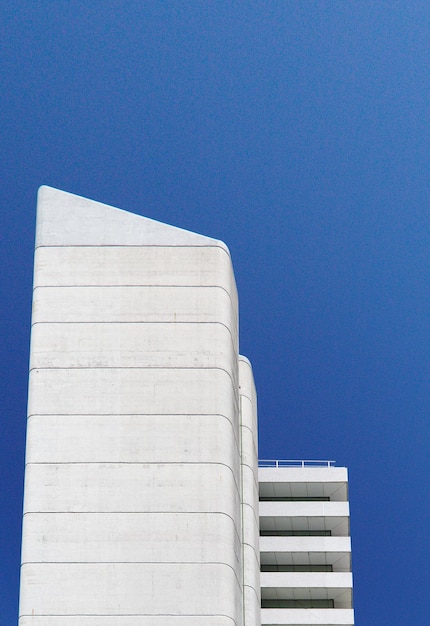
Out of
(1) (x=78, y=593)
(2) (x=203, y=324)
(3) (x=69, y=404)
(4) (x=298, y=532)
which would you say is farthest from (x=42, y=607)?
(4) (x=298, y=532)

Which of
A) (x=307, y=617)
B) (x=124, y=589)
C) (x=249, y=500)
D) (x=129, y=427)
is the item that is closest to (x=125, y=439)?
(x=129, y=427)

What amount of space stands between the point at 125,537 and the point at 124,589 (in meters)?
1.87

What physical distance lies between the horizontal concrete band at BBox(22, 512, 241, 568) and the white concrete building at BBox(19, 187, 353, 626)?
0.04 meters

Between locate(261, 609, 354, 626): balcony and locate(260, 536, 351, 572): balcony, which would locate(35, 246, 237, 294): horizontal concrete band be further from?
locate(261, 609, 354, 626): balcony

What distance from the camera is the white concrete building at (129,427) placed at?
46.9 metres

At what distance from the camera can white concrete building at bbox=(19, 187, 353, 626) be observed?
46875mm

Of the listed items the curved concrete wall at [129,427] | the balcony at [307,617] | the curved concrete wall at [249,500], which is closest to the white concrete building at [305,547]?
the balcony at [307,617]

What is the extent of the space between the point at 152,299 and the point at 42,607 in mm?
12329

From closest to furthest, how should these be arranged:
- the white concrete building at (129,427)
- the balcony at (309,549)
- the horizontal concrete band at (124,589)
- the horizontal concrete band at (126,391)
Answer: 1. the horizontal concrete band at (124,589)
2. the white concrete building at (129,427)
3. the horizontal concrete band at (126,391)
4. the balcony at (309,549)

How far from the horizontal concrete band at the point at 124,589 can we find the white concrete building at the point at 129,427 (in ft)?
0.14

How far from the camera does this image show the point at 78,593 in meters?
46.7

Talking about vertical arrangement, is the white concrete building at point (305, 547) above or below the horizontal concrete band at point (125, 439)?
above

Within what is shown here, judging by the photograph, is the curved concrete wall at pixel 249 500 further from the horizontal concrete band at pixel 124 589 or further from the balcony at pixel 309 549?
the horizontal concrete band at pixel 124 589

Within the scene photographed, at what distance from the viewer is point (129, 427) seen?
4878 centimetres
